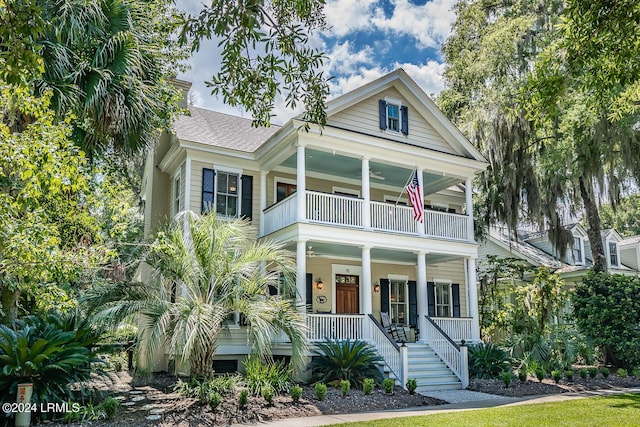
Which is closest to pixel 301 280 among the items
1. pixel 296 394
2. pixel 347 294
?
pixel 296 394

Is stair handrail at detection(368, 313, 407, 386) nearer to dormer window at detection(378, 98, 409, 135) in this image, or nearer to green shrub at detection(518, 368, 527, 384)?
green shrub at detection(518, 368, 527, 384)

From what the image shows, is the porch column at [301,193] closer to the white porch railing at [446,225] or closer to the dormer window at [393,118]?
the dormer window at [393,118]

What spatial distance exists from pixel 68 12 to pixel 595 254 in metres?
15.9

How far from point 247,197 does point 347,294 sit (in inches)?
173

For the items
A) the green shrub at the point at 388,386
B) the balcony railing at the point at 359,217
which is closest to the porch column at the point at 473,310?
the balcony railing at the point at 359,217

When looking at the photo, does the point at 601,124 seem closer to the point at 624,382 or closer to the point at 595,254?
the point at 595,254

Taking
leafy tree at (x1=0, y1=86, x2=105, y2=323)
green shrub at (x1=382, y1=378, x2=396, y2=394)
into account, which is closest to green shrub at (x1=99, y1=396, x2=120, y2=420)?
leafy tree at (x1=0, y1=86, x2=105, y2=323)

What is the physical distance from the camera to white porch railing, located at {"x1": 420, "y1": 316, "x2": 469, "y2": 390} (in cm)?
1225

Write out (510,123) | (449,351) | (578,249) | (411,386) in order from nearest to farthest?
(411,386), (449,351), (510,123), (578,249)

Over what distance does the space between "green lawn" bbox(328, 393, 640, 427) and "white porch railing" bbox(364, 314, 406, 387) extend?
2.78 m

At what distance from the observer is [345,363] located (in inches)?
430

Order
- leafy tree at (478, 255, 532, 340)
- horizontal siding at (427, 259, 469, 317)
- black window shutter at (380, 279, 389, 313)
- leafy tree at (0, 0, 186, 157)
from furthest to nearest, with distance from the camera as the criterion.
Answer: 1. leafy tree at (478, 255, 532, 340)
2. horizontal siding at (427, 259, 469, 317)
3. black window shutter at (380, 279, 389, 313)
4. leafy tree at (0, 0, 186, 157)

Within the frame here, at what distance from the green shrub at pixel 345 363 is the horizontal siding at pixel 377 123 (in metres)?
5.99

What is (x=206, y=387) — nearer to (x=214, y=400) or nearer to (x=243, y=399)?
(x=214, y=400)
